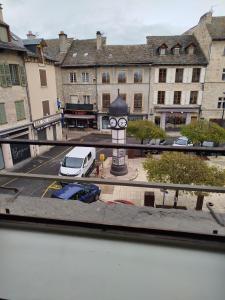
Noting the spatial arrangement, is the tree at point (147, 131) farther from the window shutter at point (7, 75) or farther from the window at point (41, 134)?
the window shutter at point (7, 75)

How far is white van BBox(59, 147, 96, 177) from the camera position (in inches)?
463

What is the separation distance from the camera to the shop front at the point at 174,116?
2405cm

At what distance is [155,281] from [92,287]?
1.44ft

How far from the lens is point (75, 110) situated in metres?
25.0

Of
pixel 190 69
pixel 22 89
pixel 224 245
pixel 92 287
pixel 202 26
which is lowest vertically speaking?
pixel 92 287

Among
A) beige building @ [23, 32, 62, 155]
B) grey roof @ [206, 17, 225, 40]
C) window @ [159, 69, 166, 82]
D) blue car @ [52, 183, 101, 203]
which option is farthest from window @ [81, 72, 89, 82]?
blue car @ [52, 183, 101, 203]

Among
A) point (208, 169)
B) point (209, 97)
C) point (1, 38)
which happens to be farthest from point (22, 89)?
point (209, 97)

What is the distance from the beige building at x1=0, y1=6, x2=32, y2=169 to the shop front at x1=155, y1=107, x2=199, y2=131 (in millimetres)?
14048

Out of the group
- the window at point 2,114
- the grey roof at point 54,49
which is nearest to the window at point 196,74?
the grey roof at point 54,49

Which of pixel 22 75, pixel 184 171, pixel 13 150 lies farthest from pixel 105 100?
pixel 184 171

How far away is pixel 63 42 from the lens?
24234 mm

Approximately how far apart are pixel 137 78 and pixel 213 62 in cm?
760

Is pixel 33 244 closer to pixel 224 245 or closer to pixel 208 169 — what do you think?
pixel 224 245

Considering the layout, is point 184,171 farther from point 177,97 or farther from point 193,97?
point 193,97
